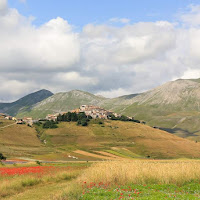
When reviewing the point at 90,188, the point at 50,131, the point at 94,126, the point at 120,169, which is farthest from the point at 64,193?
the point at 94,126

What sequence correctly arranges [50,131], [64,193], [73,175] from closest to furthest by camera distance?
[64,193] < [73,175] < [50,131]

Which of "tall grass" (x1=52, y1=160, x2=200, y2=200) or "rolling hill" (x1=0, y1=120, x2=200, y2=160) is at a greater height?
"tall grass" (x1=52, y1=160, x2=200, y2=200)

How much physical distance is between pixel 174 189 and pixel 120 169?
575cm

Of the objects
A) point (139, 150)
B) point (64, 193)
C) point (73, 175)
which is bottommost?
point (139, 150)

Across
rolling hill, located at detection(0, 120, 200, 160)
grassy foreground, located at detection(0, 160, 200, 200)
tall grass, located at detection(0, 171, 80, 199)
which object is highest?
grassy foreground, located at detection(0, 160, 200, 200)

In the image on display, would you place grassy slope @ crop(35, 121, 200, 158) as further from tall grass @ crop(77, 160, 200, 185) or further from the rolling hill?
tall grass @ crop(77, 160, 200, 185)

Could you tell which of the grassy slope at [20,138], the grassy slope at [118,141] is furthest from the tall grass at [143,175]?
the grassy slope at [20,138]

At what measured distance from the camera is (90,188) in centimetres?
2153

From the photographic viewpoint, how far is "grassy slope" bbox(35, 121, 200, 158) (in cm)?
14088

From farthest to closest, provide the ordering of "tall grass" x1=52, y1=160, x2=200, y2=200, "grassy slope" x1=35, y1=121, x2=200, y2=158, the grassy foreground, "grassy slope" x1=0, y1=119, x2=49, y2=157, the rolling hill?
1. "grassy slope" x1=35, y1=121, x2=200, y2=158
2. "grassy slope" x1=0, y1=119, x2=49, y2=157
3. the rolling hill
4. "tall grass" x1=52, y1=160, x2=200, y2=200
5. the grassy foreground

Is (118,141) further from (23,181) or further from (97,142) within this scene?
(23,181)

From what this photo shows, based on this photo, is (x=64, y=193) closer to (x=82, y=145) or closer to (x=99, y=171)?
(x=99, y=171)

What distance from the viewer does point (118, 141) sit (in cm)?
16475

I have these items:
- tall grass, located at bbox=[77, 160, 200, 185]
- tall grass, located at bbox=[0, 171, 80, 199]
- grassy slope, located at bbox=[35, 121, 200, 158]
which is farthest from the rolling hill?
tall grass, located at bbox=[77, 160, 200, 185]
